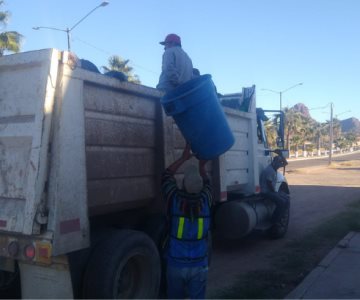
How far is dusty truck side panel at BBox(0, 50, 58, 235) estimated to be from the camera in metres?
3.67

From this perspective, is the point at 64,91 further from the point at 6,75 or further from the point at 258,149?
the point at 258,149

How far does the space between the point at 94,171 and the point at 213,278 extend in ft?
10.3

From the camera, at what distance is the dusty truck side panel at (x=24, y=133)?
3.67 meters

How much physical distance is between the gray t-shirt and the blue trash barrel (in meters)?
0.87

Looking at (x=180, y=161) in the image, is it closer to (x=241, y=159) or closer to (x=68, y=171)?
(x=68, y=171)

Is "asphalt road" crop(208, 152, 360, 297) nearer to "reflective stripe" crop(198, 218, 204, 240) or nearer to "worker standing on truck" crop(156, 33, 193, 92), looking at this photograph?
"reflective stripe" crop(198, 218, 204, 240)

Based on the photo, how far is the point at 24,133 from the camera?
3.84 metres

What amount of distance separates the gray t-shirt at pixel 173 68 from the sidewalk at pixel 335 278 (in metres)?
2.95

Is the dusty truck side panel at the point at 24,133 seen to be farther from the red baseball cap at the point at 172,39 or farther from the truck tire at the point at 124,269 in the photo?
the red baseball cap at the point at 172,39

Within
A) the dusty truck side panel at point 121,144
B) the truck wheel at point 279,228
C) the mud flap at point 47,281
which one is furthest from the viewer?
the truck wheel at point 279,228

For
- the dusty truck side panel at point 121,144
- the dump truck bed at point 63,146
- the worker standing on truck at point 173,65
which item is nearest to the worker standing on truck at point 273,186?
the worker standing on truck at point 173,65

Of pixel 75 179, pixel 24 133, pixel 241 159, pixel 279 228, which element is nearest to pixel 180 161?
pixel 75 179

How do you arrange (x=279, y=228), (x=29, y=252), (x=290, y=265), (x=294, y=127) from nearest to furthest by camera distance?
(x=29, y=252) → (x=290, y=265) → (x=279, y=228) → (x=294, y=127)

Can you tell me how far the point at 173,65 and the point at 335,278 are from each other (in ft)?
11.8
